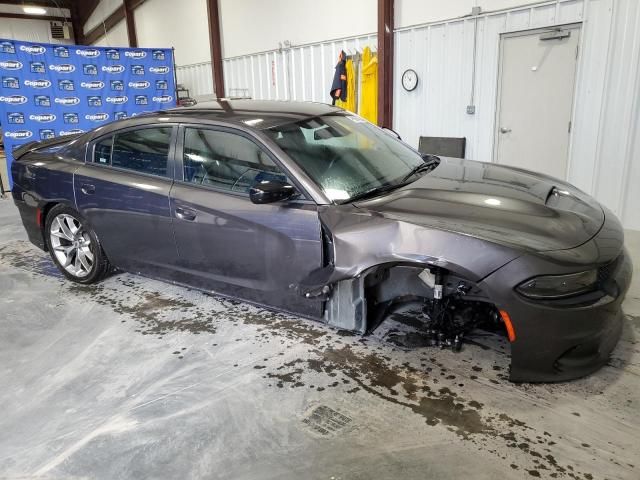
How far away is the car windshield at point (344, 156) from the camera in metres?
2.79

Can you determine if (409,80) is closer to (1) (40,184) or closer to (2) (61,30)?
(1) (40,184)

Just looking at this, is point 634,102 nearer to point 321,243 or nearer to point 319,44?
point 321,243

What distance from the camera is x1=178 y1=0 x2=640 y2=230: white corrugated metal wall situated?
4.99 meters

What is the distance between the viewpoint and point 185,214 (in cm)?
313

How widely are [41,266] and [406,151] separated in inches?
139

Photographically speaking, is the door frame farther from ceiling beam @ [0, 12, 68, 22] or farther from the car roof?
ceiling beam @ [0, 12, 68, 22]

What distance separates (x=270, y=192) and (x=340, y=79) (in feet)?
17.4

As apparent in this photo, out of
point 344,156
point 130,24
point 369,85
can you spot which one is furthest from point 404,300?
point 130,24

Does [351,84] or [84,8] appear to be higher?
[84,8]

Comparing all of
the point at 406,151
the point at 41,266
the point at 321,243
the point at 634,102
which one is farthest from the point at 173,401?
the point at 634,102

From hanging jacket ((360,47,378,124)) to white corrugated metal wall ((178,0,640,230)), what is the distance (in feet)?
0.74

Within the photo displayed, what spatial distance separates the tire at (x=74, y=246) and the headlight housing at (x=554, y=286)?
3.06 meters

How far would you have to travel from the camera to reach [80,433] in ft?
7.50

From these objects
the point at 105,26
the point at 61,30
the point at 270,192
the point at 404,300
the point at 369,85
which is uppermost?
the point at 61,30
